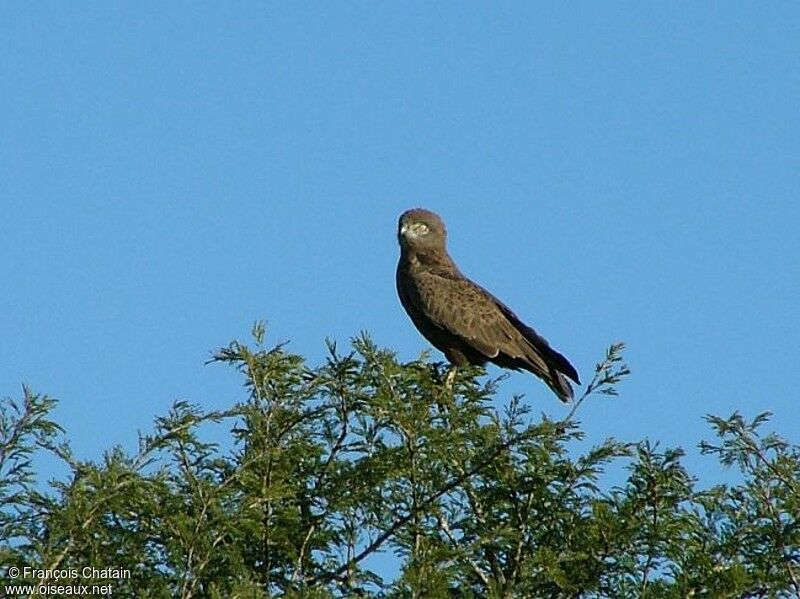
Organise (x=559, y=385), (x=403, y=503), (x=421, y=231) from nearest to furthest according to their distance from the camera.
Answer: (x=403, y=503) → (x=559, y=385) → (x=421, y=231)

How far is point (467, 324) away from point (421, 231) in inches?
51.5

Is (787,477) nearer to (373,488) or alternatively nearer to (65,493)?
(373,488)

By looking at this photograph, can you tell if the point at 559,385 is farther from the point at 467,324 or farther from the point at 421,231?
the point at 421,231

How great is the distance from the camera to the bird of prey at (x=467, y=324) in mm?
A: 12320

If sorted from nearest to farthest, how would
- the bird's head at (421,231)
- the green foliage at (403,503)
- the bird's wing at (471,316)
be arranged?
the green foliage at (403,503) < the bird's wing at (471,316) < the bird's head at (421,231)

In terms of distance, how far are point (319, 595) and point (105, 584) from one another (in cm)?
102

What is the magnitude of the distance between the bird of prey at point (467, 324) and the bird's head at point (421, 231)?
144 millimetres

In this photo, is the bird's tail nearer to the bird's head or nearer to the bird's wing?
the bird's wing

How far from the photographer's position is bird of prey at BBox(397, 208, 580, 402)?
40.4 feet

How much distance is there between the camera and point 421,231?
13.7 metres

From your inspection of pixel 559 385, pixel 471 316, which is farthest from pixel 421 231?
pixel 559 385

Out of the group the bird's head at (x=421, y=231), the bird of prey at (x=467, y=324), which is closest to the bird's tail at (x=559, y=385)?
the bird of prey at (x=467, y=324)

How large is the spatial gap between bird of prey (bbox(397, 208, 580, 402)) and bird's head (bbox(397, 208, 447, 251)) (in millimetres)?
144

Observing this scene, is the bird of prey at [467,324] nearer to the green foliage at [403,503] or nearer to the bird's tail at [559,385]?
the bird's tail at [559,385]
